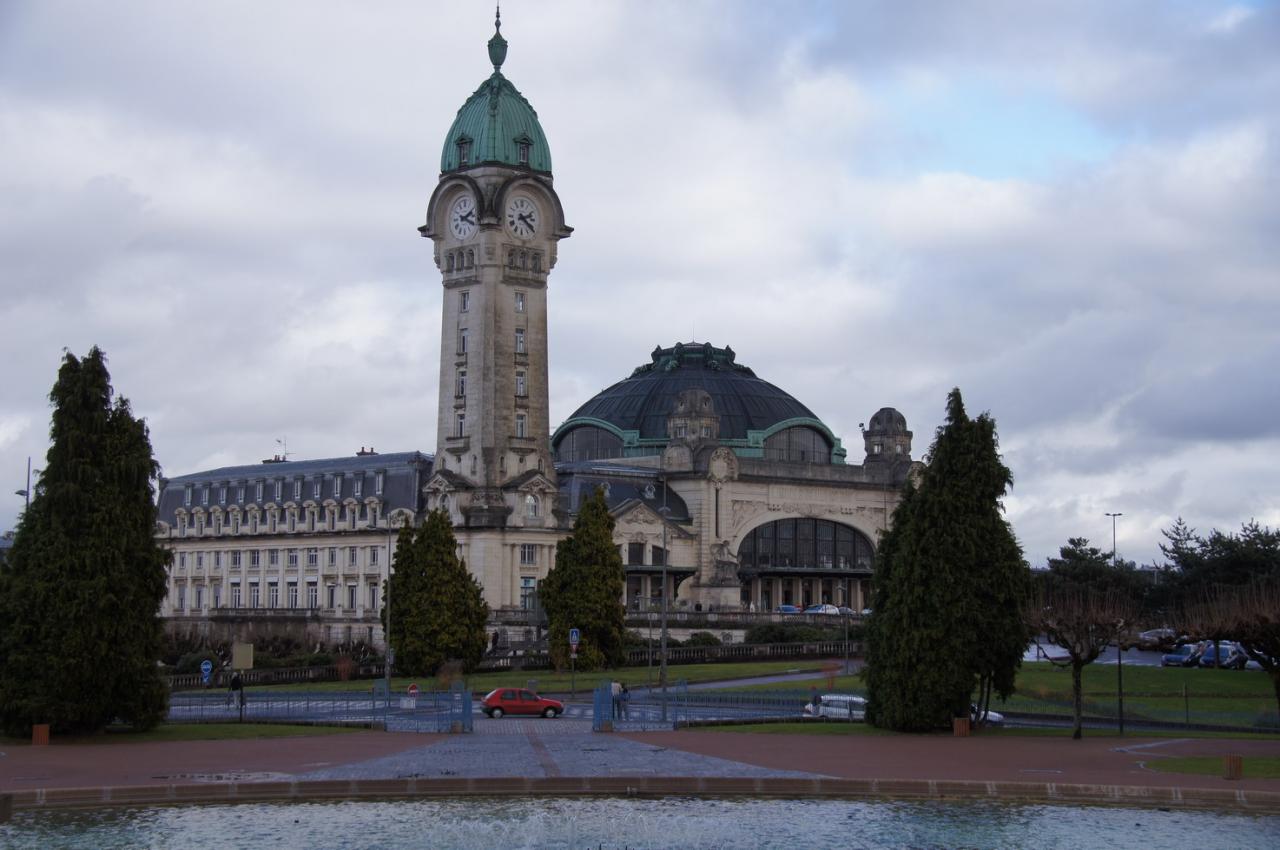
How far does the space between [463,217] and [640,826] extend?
87.6 metres

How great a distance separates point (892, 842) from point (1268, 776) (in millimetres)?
13484

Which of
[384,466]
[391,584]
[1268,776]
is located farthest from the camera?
[384,466]

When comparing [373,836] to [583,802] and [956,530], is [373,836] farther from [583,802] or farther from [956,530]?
[956,530]

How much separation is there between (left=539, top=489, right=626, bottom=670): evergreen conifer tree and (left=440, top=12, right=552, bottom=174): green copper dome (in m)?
31.3

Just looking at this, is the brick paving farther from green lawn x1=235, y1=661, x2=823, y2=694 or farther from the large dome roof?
the large dome roof

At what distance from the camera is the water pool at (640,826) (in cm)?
3784

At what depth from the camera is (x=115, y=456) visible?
59969 mm

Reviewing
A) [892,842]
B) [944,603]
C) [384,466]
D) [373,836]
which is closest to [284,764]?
[373,836]

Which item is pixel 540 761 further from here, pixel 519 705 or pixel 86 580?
pixel 519 705

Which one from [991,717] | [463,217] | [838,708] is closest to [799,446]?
[463,217]

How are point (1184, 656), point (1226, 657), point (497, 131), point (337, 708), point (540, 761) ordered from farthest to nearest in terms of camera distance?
point (497, 131)
point (1184, 656)
point (1226, 657)
point (337, 708)
point (540, 761)

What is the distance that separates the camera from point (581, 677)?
93.2 m

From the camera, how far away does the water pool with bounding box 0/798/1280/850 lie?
37844 mm

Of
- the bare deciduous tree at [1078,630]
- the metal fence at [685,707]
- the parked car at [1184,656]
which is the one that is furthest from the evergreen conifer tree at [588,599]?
the bare deciduous tree at [1078,630]
